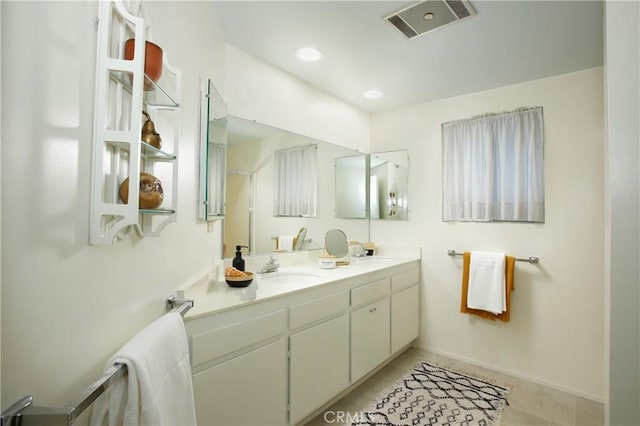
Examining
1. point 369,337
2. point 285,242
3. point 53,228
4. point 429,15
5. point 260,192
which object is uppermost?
point 429,15

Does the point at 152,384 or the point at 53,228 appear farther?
the point at 152,384

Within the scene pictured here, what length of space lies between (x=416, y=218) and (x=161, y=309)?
2.55 m

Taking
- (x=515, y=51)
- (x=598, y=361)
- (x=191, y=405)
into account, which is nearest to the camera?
(x=191, y=405)

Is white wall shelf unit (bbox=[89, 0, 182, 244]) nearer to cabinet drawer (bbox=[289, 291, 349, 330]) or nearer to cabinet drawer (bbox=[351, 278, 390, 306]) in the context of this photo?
cabinet drawer (bbox=[289, 291, 349, 330])

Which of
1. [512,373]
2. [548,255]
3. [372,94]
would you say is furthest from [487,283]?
[372,94]

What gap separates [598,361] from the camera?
2.27 m

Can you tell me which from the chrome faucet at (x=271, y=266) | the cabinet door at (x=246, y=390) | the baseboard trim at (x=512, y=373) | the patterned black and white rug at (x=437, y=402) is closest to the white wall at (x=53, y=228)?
the cabinet door at (x=246, y=390)

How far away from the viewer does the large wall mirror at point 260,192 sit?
2.12 metres

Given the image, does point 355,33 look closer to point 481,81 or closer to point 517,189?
point 481,81

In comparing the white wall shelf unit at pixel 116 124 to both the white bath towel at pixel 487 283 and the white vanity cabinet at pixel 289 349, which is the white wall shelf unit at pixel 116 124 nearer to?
the white vanity cabinet at pixel 289 349

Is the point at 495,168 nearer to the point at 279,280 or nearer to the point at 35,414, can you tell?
the point at 279,280

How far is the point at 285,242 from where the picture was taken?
100 inches

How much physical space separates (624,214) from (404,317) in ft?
7.08

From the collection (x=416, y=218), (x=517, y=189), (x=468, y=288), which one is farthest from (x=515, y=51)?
(x=468, y=288)
